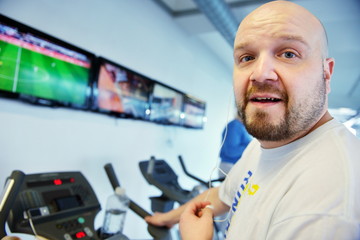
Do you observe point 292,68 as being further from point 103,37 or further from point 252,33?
point 103,37

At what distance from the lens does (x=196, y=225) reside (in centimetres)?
83

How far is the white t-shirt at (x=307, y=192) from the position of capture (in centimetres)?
50

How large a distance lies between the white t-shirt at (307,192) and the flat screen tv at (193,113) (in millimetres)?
2615

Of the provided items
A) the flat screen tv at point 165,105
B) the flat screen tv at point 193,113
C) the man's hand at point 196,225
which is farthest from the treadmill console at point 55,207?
the flat screen tv at point 193,113

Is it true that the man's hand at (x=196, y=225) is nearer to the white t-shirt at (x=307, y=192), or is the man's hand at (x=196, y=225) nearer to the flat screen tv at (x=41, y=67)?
the white t-shirt at (x=307, y=192)

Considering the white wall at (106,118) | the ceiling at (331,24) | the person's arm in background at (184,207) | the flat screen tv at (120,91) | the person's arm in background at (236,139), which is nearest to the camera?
the person's arm in background at (184,207)

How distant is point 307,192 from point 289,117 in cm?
26

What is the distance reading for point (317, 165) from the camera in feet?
1.98

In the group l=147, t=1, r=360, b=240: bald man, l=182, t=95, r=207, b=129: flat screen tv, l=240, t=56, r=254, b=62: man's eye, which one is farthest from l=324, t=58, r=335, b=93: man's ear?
l=182, t=95, r=207, b=129: flat screen tv

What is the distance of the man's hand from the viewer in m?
0.78

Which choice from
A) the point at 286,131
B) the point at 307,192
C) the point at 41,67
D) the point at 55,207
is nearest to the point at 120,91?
the point at 41,67

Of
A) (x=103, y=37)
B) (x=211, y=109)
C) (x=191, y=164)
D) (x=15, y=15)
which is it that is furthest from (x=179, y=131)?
(x=15, y=15)

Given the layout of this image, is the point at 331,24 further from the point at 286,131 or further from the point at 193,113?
the point at 286,131

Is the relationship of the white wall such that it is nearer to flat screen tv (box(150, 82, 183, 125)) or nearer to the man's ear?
flat screen tv (box(150, 82, 183, 125))
